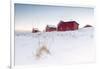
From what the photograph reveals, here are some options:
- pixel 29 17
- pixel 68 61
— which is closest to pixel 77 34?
pixel 68 61

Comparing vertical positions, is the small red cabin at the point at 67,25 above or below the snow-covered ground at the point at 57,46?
above

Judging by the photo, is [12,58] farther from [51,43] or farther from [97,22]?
[97,22]

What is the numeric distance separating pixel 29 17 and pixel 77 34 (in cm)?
49

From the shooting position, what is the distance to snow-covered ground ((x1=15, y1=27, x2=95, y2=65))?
156 cm

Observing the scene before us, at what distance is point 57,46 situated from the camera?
1.66m

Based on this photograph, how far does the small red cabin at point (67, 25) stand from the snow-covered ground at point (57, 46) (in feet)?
0.12

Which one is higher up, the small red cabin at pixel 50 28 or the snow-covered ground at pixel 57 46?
the small red cabin at pixel 50 28

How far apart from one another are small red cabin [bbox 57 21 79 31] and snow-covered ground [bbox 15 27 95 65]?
1.5 inches

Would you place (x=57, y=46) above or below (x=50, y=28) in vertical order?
below

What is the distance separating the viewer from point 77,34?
1.73 m

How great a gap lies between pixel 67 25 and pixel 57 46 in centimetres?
22

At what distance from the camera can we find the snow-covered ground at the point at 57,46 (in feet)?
5.12

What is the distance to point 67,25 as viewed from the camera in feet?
5.56

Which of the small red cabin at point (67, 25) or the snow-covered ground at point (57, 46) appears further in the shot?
the small red cabin at point (67, 25)
